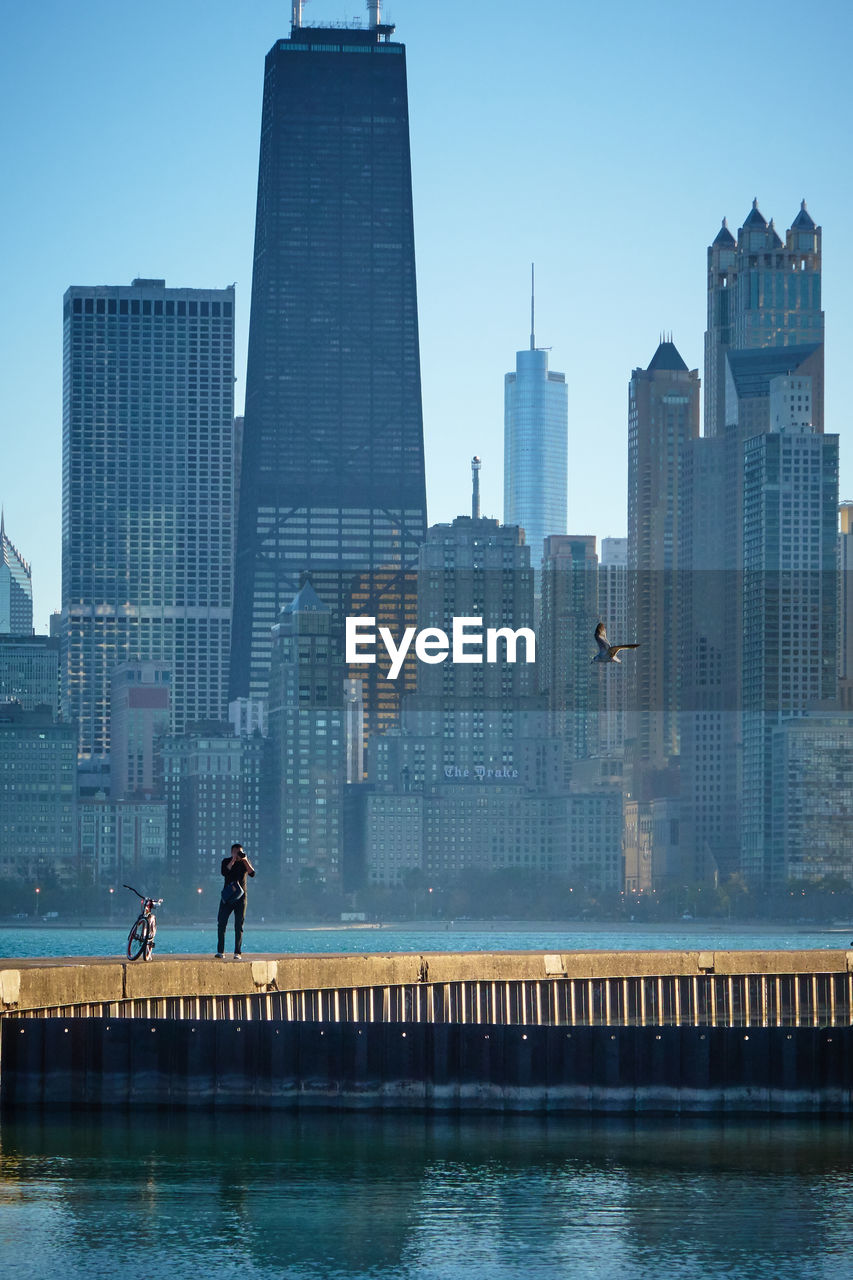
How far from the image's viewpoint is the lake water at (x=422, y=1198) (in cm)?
3005

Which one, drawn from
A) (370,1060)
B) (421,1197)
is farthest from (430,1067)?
(421,1197)

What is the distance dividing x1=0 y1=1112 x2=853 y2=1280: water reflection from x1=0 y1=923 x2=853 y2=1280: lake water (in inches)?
2.1

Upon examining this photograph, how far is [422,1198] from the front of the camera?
34.0 metres

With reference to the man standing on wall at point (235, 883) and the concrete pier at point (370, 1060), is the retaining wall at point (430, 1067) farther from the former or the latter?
the man standing on wall at point (235, 883)

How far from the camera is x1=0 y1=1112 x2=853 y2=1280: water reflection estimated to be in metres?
30.1

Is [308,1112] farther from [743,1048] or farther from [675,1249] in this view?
[675,1249]

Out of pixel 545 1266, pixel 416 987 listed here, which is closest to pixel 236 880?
pixel 416 987

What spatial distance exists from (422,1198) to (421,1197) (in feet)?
0.21

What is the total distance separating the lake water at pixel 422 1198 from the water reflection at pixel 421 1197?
5 cm

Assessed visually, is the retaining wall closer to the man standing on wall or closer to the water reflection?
the water reflection

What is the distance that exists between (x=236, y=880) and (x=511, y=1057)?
604 centimetres

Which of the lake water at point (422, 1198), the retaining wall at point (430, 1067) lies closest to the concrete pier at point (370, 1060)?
the retaining wall at point (430, 1067)

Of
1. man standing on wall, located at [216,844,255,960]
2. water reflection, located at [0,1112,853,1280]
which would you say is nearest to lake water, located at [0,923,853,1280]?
water reflection, located at [0,1112,853,1280]

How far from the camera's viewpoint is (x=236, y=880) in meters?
43.0
